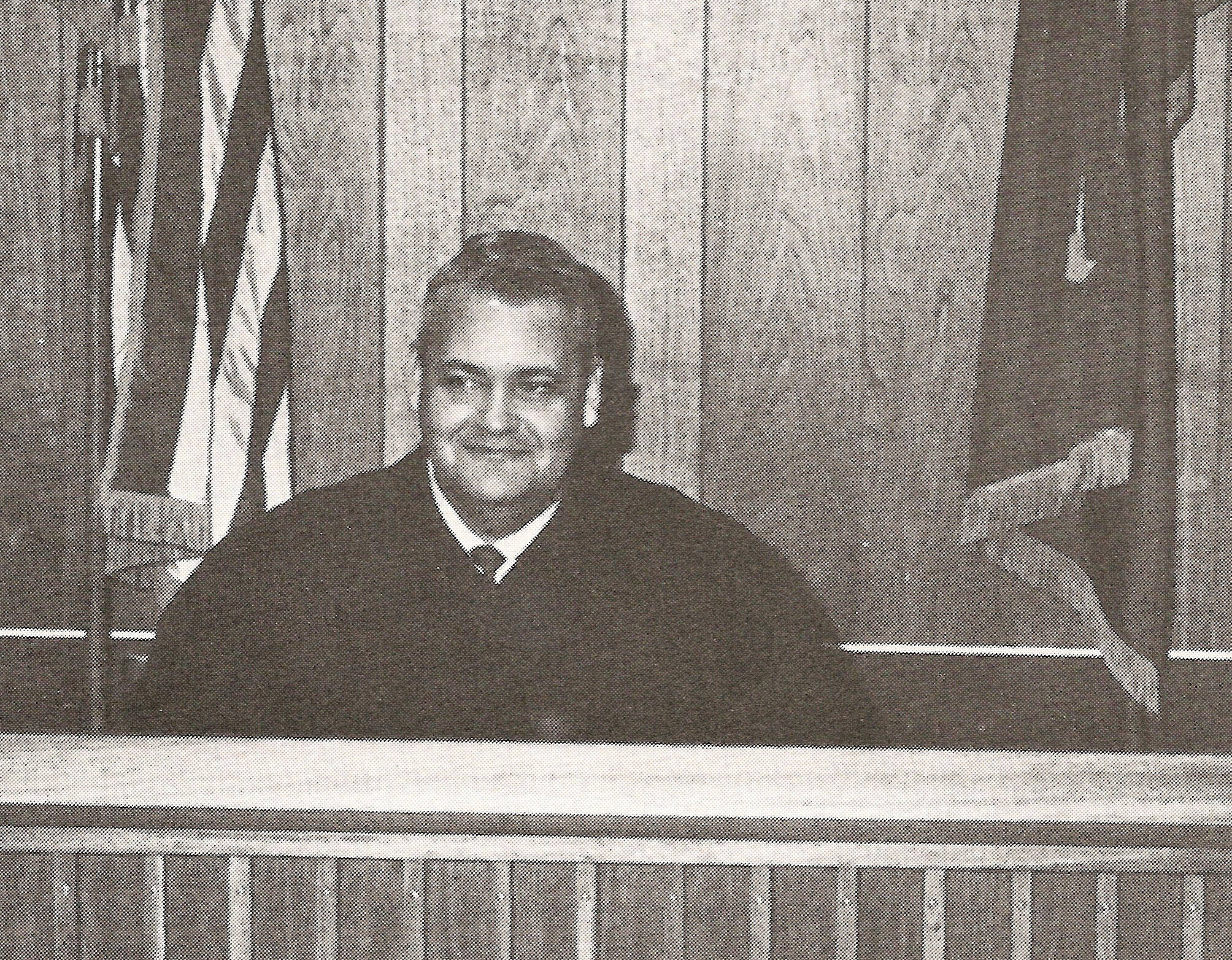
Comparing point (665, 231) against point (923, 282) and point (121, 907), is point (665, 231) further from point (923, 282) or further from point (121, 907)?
point (121, 907)

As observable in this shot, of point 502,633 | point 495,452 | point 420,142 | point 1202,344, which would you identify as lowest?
point 502,633

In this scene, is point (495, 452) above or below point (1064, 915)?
above

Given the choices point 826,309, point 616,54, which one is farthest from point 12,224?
point 826,309

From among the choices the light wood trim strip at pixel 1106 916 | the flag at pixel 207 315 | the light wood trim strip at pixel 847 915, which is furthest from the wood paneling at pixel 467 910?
the flag at pixel 207 315

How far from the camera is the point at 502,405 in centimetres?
252

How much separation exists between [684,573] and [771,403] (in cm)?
35

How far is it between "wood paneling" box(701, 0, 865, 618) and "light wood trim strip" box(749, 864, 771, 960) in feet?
3.55

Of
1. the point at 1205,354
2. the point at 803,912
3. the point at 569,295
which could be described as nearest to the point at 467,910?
the point at 803,912

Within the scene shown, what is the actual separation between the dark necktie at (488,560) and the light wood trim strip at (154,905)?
1.09m

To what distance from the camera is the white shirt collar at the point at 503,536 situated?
101 inches

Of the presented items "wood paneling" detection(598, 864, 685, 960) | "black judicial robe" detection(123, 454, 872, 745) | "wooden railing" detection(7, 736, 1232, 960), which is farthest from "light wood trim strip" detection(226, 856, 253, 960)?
"black judicial robe" detection(123, 454, 872, 745)

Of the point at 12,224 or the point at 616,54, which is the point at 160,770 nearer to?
the point at 12,224

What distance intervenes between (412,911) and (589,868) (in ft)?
0.67

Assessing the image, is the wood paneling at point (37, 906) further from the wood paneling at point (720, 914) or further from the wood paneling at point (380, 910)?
the wood paneling at point (720, 914)
